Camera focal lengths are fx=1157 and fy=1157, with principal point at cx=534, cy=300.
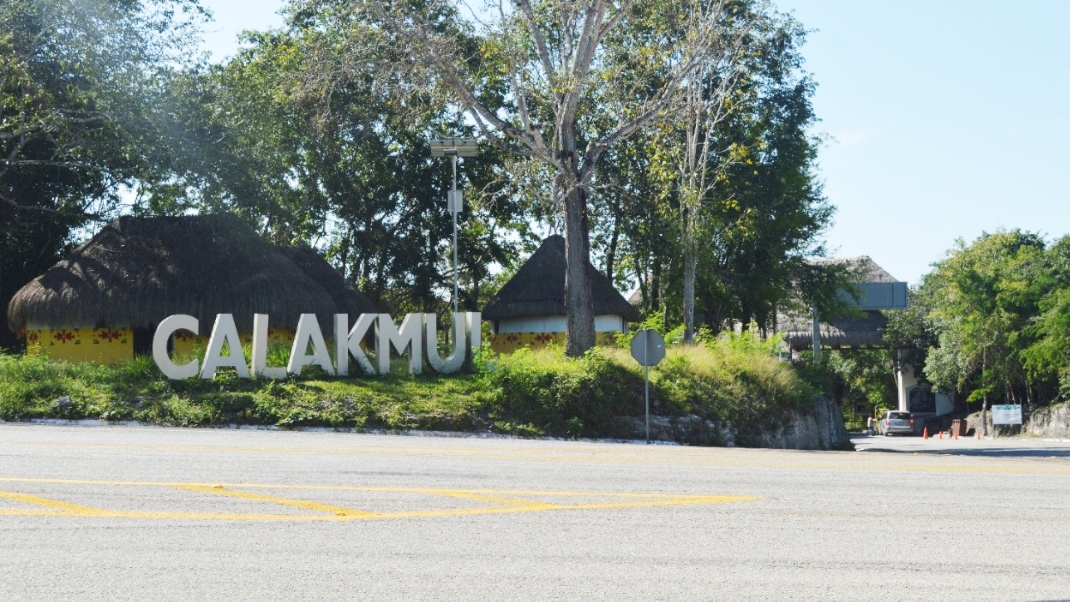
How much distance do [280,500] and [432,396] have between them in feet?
45.6

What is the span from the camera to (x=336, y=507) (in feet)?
30.0

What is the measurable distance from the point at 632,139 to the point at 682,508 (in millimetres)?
36462

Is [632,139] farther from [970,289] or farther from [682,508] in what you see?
[682,508]

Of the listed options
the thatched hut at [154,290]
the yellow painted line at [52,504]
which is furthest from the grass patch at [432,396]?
the yellow painted line at [52,504]

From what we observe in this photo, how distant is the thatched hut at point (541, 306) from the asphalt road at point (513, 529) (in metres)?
28.2

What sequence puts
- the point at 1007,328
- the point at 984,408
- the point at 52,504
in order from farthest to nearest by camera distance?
the point at 984,408 → the point at 1007,328 → the point at 52,504

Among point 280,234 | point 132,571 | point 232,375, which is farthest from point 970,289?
point 132,571

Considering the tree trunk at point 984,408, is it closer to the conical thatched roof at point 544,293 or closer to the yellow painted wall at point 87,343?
the conical thatched roof at point 544,293

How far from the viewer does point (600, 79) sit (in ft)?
97.5

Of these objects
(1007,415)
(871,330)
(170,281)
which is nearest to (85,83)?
(170,281)

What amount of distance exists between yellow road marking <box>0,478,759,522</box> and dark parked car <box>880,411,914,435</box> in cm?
5551

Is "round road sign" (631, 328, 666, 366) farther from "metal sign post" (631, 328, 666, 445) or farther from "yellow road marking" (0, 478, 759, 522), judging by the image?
"yellow road marking" (0, 478, 759, 522)

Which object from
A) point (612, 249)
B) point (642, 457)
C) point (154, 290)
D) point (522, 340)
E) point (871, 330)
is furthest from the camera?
point (871, 330)

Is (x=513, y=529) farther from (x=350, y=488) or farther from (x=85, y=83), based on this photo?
(x=85, y=83)
